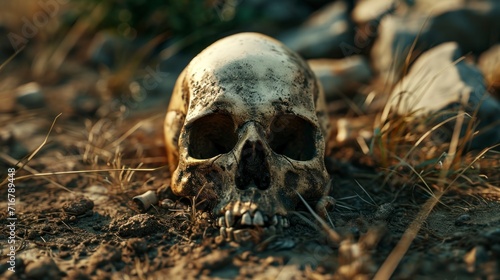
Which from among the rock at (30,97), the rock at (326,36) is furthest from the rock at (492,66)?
the rock at (30,97)

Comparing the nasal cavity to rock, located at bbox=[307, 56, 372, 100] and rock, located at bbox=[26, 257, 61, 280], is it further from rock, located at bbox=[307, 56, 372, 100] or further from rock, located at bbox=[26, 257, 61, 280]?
rock, located at bbox=[307, 56, 372, 100]

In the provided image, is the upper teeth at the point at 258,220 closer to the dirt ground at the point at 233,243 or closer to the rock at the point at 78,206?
the dirt ground at the point at 233,243

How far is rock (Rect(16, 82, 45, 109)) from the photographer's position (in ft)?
15.8

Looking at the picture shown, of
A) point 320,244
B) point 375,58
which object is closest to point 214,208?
point 320,244

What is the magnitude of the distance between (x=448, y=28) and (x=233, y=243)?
331 centimetres

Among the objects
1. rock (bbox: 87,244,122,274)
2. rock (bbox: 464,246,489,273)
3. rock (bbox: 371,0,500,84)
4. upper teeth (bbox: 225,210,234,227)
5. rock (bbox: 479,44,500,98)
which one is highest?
rock (bbox: 371,0,500,84)

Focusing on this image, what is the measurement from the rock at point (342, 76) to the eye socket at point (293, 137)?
1.66m

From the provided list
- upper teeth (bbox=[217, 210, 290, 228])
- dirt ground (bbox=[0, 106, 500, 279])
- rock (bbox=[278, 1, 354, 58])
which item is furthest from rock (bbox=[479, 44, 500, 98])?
upper teeth (bbox=[217, 210, 290, 228])

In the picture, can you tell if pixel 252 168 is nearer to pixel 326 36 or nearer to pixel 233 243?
pixel 233 243

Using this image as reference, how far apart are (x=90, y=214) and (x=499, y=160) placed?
2.60m

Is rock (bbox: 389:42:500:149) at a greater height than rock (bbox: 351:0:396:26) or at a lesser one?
lesser

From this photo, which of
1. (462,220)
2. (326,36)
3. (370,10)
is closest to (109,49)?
(326,36)

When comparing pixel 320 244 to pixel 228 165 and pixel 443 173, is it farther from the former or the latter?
pixel 443 173

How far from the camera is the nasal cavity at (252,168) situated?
276 centimetres
